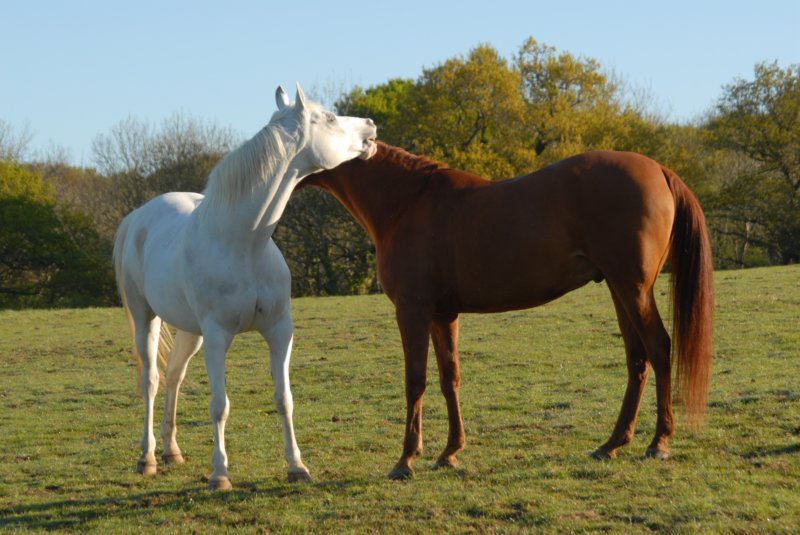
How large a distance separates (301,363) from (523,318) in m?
4.98

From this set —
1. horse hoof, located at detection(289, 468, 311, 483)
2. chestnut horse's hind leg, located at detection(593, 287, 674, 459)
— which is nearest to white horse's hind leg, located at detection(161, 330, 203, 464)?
horse hoof, located at detection(289, 468, 311, 483)

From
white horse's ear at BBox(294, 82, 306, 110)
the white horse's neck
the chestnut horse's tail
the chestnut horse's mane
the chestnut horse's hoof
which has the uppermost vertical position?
white horse's ear at BBox(294, 82, 306, 110)

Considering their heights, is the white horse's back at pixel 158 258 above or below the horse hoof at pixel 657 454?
above

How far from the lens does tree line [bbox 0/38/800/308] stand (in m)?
32.3

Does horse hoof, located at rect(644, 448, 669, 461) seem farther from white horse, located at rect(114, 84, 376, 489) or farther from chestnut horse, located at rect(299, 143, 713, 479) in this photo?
white horse, located at rect(114, 84, 376, 489)

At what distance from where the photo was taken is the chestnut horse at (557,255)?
5426 mm

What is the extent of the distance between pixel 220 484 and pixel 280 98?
2561 millimetres

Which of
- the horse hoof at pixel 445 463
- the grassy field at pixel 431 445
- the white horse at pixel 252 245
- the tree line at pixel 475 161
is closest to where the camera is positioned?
the grassy field at pixel 431 445

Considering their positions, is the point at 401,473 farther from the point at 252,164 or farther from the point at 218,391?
the point at 252,164

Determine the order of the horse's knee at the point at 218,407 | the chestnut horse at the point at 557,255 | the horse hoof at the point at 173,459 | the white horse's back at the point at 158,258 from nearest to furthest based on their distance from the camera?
the chestnut horse at the point at 557,255 → the horse's knee at the point at 218,407 → the white horse's back at the point at 158,258 → the horse hoof at the point at 173,459

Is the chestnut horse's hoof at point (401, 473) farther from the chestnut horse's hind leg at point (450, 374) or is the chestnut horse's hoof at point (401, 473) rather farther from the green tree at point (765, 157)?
the green tree at point (765, 157)

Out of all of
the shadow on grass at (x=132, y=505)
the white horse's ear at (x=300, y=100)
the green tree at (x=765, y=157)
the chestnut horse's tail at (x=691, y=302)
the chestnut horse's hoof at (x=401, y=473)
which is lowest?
the shadow on grass at (x=132, y=505)

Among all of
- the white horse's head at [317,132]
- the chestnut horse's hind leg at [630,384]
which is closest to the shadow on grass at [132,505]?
the chestnut horse's hind leg at [630,384]

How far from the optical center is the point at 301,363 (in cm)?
1322
